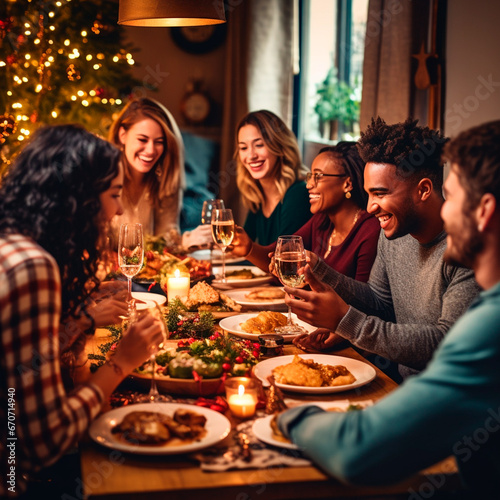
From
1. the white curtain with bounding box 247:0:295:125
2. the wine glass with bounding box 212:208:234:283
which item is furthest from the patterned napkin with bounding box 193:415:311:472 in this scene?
the white curtain with bounding box 247:0:295:125

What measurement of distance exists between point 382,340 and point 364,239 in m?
0.94

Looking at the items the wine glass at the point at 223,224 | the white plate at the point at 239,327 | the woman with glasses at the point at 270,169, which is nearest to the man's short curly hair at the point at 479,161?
the white plate at the point at 239,327

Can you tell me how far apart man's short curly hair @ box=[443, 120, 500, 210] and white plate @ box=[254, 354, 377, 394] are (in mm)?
566

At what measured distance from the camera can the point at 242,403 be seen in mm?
1387

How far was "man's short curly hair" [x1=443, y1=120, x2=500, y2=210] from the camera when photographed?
111 centimetres

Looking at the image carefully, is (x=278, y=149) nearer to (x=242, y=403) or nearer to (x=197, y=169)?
(x=242, y=403)

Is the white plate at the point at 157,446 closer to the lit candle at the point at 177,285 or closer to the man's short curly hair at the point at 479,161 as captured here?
the man's short curly hair at the point at 479,161

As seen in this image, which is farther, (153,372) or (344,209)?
(344,209)

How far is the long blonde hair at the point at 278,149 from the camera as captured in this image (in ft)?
11.8

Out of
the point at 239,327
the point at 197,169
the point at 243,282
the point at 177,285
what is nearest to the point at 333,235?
the point at 243,282

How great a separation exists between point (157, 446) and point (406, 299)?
1.15 metres

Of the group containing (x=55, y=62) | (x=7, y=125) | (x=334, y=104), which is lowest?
(x=7, y=125)

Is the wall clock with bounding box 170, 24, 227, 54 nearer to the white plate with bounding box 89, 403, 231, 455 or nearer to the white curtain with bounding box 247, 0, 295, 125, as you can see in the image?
the white curtain with bounding box 247, 0, 295, 125

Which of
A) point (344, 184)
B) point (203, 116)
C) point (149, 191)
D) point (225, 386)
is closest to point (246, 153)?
point (149, 191)
